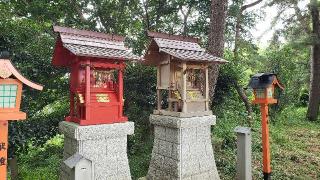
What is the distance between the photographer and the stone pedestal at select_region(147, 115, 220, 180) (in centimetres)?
744

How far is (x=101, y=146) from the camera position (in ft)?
22.4

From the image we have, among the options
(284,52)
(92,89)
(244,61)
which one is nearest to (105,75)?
(92,89)

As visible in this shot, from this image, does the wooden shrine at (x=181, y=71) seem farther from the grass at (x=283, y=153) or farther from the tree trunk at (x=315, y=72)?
the tree trunk at (x=315, y=72)

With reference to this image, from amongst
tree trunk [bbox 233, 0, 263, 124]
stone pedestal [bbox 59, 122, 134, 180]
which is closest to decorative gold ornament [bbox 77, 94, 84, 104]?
stone pedestal [bbox 59, 122, 134, 180]

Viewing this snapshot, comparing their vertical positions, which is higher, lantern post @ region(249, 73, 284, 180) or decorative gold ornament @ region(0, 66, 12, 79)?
decorative gold ornament @ region(0, 66, 12, 79)

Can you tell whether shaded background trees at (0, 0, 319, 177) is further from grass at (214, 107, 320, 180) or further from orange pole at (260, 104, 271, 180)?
orange pole at (260, 104, 271, 180)

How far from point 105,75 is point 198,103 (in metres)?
2.62

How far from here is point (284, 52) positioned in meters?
17.0

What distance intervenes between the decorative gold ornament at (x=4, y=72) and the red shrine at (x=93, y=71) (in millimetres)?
1925

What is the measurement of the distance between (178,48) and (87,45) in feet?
7.97

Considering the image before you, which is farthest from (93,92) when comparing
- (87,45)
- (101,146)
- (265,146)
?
(265,146)

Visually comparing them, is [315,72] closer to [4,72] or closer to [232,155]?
[232,155]

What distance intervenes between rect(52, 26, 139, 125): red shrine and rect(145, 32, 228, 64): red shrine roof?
37.0 inches

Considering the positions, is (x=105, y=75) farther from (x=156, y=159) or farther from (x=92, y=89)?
(x=156, y=159)
